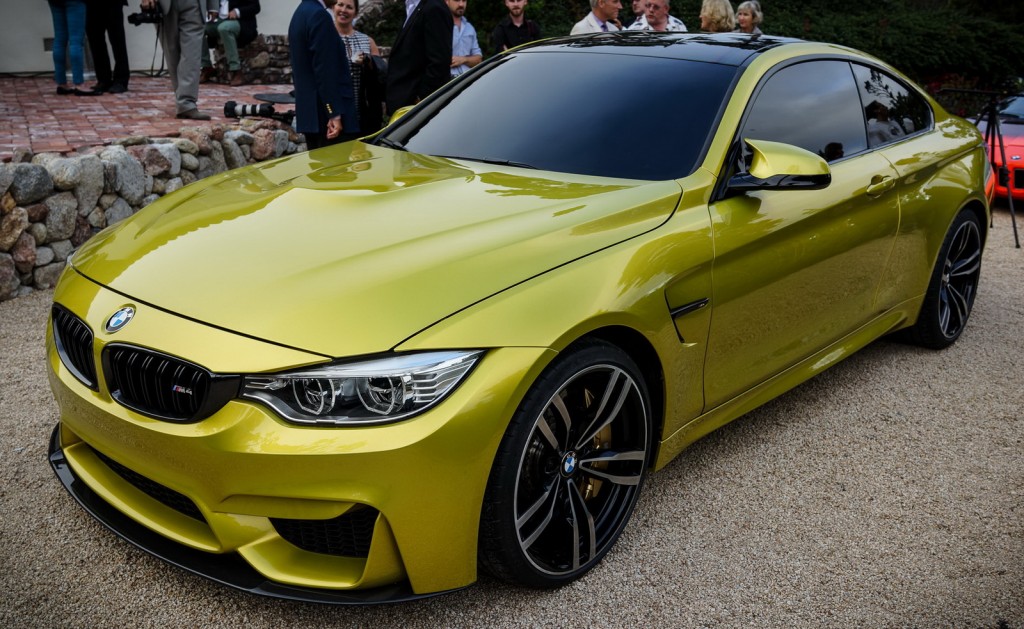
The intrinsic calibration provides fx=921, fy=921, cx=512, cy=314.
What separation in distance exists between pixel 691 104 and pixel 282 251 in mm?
1629

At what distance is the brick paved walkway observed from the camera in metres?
6.92

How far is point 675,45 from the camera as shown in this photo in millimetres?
3799

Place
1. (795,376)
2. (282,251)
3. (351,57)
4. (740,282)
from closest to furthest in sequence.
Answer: (282,251) < (740,282) < (795,376) < (351,57)

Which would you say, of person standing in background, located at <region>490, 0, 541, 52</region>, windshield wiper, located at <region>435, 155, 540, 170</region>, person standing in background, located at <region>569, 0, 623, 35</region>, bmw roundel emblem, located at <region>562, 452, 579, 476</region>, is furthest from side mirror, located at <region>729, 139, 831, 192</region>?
person standing in background, located at <region>490, 0, 541, 52</region>

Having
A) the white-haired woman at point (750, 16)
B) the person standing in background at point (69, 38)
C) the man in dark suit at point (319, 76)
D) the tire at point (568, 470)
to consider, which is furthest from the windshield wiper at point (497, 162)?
the person standing in background at point (69, 38)

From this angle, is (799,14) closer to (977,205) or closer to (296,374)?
(977,205)

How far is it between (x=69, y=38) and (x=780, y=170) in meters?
8.50

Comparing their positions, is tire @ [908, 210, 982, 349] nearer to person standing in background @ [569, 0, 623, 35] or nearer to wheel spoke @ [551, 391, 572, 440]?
wheel spoke @ [551, 391, 572, 440]

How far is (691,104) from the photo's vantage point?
11.1 ft

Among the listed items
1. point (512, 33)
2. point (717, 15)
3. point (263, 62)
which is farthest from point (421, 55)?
point (263, 62)

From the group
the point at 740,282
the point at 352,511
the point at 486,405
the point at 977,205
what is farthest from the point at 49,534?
the point at 977,205

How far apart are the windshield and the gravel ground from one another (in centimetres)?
124

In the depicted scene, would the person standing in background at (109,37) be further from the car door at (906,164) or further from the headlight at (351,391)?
the headlight at (351,391)

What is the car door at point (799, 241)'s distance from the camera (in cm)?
316
